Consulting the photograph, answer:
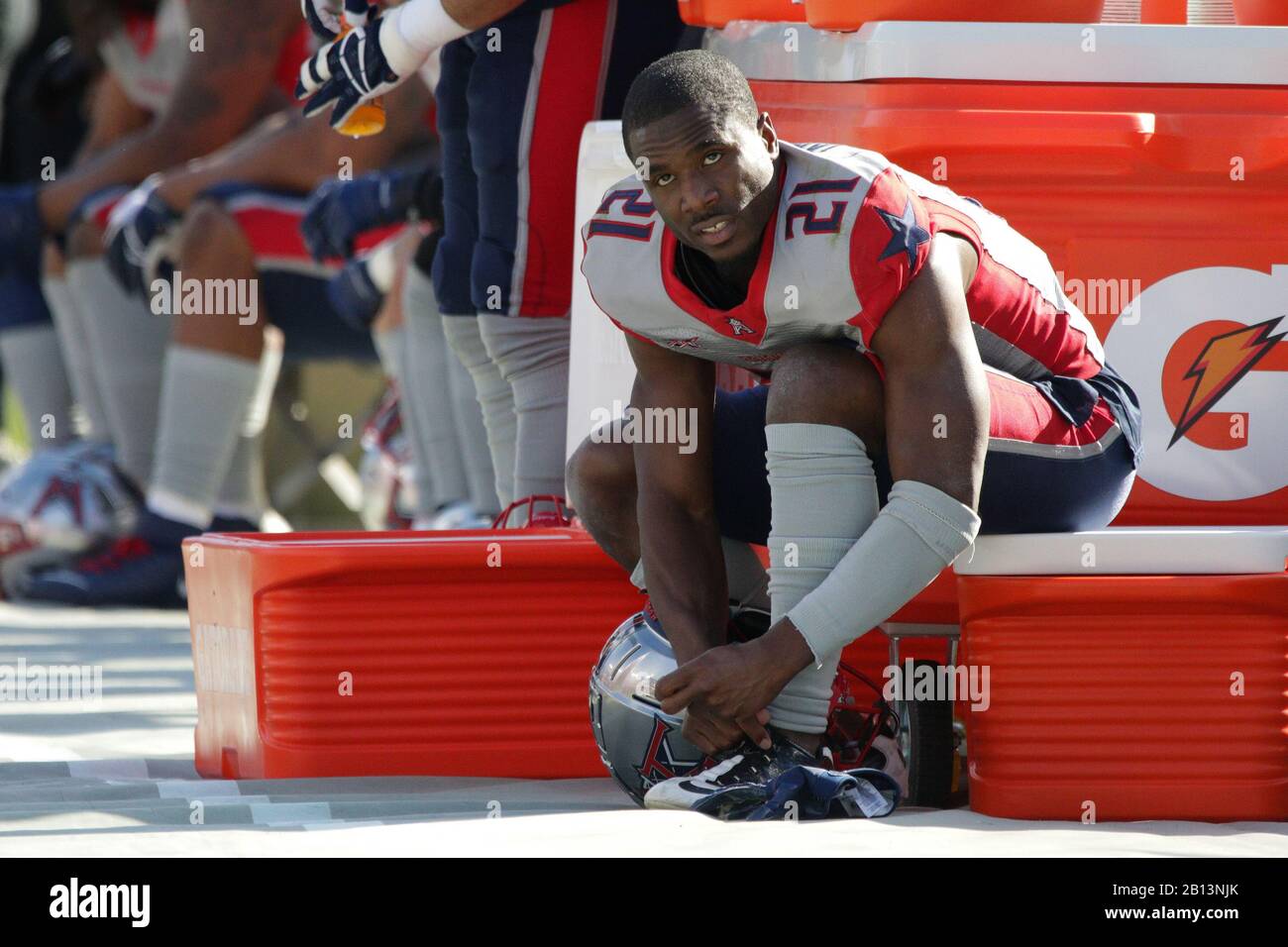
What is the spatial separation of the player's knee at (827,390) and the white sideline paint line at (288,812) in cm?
65

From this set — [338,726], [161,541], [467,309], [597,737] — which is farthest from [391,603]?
[161,541]

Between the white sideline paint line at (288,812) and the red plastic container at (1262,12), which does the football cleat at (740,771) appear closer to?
the white sideline paint line at (288,812)

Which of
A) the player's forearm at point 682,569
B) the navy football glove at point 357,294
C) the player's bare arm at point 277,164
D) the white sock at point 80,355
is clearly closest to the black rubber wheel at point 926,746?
the player's forearm at point 682,569

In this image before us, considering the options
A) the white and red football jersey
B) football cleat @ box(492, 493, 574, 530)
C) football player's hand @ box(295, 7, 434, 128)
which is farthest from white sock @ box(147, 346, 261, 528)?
the white and red football jersey

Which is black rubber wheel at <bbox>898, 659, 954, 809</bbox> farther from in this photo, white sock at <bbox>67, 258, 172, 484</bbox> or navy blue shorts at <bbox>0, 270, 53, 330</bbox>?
navy blue shorts at <bbox>0, 270, 53, 330</bbox>

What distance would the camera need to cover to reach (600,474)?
2324 mm

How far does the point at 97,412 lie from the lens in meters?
5.88

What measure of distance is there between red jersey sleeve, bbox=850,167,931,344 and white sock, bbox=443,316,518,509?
1190mm

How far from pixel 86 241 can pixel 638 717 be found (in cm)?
404

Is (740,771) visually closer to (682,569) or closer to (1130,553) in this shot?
(682,569)

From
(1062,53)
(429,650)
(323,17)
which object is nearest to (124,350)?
(323,17)

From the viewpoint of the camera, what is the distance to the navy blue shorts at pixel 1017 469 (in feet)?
6.93
